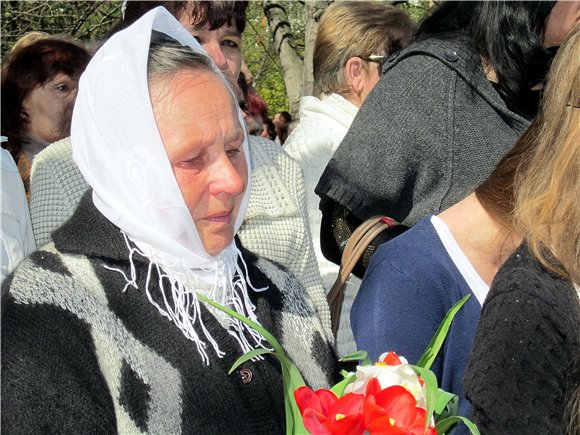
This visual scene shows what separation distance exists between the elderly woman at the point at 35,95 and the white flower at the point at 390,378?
8.14 ft

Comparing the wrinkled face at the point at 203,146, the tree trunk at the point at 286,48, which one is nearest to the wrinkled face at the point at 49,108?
the wrinkled face at the point at 203,146

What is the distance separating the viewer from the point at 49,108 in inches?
147

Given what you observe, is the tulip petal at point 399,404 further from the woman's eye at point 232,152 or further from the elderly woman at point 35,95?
the elderly woman at point 35,95

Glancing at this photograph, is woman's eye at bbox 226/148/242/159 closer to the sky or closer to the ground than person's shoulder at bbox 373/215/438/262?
closer to the sky

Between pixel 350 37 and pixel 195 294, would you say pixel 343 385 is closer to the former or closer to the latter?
pixel 195 294

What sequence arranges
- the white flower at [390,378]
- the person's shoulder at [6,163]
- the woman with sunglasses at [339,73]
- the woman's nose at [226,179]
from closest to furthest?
the white flower at [390,378], the woman's nose at [226,179], the person's shoulder at [6,163], the woman with sunglasses at [339,73]

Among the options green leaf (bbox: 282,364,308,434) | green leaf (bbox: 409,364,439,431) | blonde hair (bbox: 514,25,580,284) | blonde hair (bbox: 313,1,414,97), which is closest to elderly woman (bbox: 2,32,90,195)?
blonde hair (bbox: 313,1,414,97)

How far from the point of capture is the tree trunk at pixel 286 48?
9594mm

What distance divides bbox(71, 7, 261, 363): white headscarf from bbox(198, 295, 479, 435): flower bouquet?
1.26ft

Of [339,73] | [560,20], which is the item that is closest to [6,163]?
[339,73]

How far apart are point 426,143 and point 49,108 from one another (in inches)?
66.5

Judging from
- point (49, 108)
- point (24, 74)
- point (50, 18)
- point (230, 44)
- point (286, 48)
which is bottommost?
point (50, 18)

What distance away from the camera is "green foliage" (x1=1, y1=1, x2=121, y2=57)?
35.5 feet

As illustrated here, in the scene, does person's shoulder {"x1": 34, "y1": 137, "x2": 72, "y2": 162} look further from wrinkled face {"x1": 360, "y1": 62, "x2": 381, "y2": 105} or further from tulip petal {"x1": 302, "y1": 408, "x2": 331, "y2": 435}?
wrinkled face {"x1": 360, "y1": 62, "x2": 381, "y2": 105}
